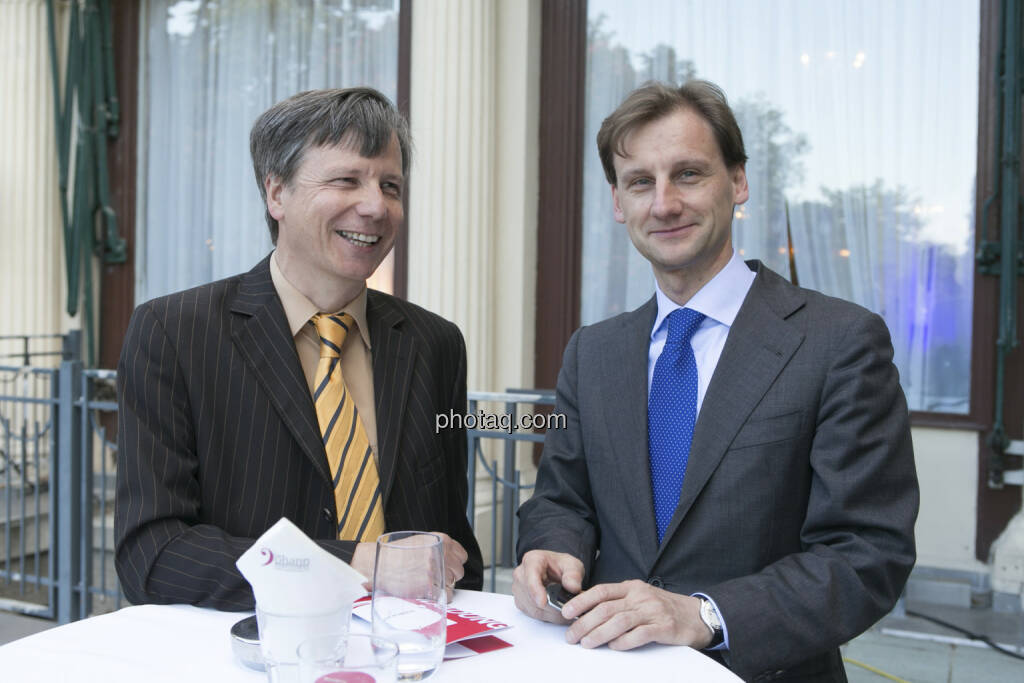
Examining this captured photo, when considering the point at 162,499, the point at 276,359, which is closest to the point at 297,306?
the point at 276,359

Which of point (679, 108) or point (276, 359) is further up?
point (679, 108)

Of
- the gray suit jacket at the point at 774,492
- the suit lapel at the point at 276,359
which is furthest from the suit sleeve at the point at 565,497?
the suit lapel at the point at 276,359

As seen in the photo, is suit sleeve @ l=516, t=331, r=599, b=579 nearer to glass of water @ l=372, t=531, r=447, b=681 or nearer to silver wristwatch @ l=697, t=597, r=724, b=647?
silver wristwatch @ l=697, t=597, r=724, b=647

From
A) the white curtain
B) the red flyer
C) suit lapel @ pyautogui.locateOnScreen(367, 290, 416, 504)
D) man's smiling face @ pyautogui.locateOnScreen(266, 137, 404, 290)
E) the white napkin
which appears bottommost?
the red flyer

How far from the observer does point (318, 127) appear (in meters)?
1.89

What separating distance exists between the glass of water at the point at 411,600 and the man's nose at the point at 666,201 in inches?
41.3

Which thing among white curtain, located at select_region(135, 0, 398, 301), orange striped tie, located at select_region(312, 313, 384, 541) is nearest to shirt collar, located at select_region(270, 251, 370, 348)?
orange striped tie, located at select_region(312, 313, 384, 541)

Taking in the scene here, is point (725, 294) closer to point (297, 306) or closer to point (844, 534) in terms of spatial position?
point (844, 534)

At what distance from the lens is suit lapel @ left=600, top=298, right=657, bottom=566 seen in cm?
192

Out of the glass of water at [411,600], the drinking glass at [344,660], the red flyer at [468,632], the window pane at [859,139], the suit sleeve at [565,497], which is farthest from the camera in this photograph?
the window pane at [859,139]

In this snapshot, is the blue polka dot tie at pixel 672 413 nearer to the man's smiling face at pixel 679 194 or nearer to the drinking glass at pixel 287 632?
the man's smiling face at pixel 679 194

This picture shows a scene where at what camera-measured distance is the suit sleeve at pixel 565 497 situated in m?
1.93

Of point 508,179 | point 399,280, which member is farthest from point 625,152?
point 399,280

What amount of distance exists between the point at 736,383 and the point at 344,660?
3.55ft
